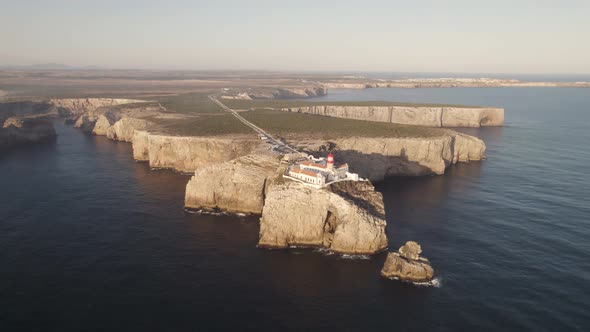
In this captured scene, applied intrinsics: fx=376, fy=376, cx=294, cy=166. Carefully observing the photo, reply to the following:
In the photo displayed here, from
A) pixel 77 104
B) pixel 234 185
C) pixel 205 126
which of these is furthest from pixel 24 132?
pixel 234 185

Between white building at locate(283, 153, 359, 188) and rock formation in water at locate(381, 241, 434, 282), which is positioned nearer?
rock formation in water at locate(381, 241, 434, 282)

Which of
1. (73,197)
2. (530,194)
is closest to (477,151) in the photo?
(530,194)

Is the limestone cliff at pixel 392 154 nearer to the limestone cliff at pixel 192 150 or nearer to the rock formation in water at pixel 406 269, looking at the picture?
the limestone cliff at pixel 192 150

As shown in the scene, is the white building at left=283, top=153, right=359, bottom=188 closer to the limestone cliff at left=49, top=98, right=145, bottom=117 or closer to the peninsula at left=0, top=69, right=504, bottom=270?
the peninsula at left=0, top=69, right=504, bottom=270

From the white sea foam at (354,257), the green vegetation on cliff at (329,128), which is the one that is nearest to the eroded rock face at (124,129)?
the green vegetation on cliff at (329,128)

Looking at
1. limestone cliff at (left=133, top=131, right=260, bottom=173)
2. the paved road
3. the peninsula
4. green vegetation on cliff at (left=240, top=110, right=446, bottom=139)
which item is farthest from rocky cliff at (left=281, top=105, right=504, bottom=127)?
limestone cliff at (left=133, top=131, right=260, bottom=173)
